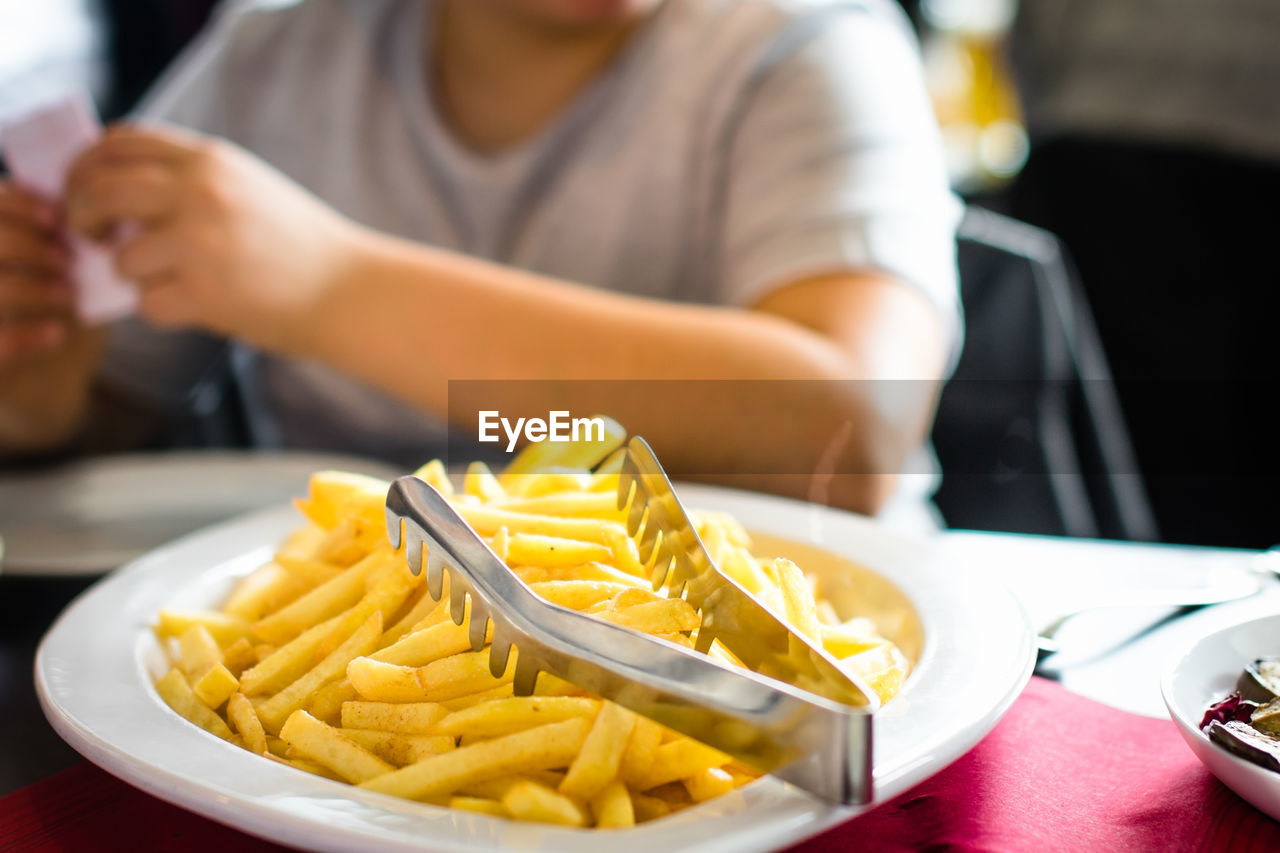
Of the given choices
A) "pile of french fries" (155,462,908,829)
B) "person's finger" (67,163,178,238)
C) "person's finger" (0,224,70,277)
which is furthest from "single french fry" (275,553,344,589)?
"person's finger" (0,224,70,277)

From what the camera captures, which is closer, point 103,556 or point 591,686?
point 591,686

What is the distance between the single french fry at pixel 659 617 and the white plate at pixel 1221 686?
182 millimetres

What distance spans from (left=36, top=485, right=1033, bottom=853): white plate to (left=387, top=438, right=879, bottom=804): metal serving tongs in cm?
2

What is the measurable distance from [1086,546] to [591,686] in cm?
44

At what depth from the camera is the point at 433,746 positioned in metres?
0.34

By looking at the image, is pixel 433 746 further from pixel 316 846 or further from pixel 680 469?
pixel 680 469

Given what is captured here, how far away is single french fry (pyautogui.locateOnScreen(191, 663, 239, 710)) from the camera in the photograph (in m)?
0.40

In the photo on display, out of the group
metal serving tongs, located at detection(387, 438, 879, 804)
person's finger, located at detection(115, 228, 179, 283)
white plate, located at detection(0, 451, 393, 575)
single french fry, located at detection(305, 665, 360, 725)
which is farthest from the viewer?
person's finger, located at detection(115, 228, 179, 283)

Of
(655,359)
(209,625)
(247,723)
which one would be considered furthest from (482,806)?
(655,359)

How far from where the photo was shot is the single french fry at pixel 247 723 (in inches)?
14.7

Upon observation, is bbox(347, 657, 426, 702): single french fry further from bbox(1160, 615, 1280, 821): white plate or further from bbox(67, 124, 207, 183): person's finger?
bbox(67, 124, 207, 183): person's finger

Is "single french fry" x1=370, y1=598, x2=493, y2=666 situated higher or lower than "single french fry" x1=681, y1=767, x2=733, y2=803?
higher

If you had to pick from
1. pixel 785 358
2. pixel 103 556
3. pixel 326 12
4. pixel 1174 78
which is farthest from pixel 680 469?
pixel 1174 78

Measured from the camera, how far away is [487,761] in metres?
0.32
